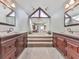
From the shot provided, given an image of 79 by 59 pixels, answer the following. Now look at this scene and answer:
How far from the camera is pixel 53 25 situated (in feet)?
28.1

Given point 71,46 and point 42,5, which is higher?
point 42,5

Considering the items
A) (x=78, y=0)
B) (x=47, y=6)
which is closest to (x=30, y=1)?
(x=47, y=6)

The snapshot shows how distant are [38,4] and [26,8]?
2.90ft

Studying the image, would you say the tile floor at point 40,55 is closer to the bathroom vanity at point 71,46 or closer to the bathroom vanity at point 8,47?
the bathroom vanity at point 71,46

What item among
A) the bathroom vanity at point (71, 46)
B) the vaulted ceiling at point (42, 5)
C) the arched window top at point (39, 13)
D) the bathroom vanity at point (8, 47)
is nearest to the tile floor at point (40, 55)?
the bathroom vanity at point (71, 46)

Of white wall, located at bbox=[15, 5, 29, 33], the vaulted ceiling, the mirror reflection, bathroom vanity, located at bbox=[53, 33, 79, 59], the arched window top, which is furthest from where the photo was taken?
the arched window top

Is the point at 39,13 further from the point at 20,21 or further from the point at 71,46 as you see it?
the point at 71,46

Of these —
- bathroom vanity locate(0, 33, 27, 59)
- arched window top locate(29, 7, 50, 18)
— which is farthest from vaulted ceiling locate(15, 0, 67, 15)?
bathroom vanity locate(0, 33, 27, 59)

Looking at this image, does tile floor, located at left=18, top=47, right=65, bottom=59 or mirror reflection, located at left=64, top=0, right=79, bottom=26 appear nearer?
tile floor, located at left=18, top=47, right=65, bottom=59

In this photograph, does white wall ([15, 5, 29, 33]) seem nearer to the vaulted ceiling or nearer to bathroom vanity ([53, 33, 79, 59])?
the vaulted ceiling

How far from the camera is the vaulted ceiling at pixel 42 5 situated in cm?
843

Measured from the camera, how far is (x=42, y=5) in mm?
8898

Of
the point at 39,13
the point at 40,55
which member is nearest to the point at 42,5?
the point at 39,13

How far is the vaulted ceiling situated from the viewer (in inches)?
332
